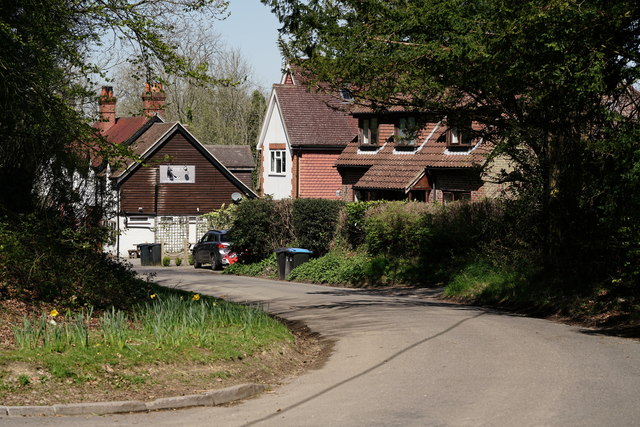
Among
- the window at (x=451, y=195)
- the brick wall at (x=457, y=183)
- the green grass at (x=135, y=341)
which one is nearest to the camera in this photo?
the green grass at (x=135, y=341)

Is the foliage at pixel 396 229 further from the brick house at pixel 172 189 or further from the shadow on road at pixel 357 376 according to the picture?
the brick house at pixel 172 189

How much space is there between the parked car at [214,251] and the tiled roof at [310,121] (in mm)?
11621

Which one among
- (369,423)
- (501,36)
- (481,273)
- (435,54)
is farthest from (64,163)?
(369,423)

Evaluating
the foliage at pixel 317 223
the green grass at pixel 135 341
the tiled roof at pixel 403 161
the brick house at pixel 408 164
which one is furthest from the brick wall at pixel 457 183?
the green grass at pixel 135 341

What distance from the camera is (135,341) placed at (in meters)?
11.3

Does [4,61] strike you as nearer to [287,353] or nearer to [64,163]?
[64,163]

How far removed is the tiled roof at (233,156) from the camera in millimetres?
68688

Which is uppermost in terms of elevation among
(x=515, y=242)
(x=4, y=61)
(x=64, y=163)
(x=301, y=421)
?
(x=4, y=61)

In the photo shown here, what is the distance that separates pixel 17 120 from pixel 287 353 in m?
8.24

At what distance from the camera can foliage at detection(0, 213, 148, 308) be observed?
14.5 m

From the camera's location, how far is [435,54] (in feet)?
56.7

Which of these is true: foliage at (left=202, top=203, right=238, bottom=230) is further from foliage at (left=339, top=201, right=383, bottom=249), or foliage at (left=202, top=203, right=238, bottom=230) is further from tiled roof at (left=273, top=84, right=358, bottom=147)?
foliage at (left=339, top=201, right=383, bottom=249)

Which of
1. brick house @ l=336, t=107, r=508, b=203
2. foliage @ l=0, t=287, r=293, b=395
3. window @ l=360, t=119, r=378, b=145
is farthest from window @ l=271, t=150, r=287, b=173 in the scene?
foliage @ l=0, t=287, r=293, b=395

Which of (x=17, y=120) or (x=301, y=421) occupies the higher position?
(x=17, y=120)
